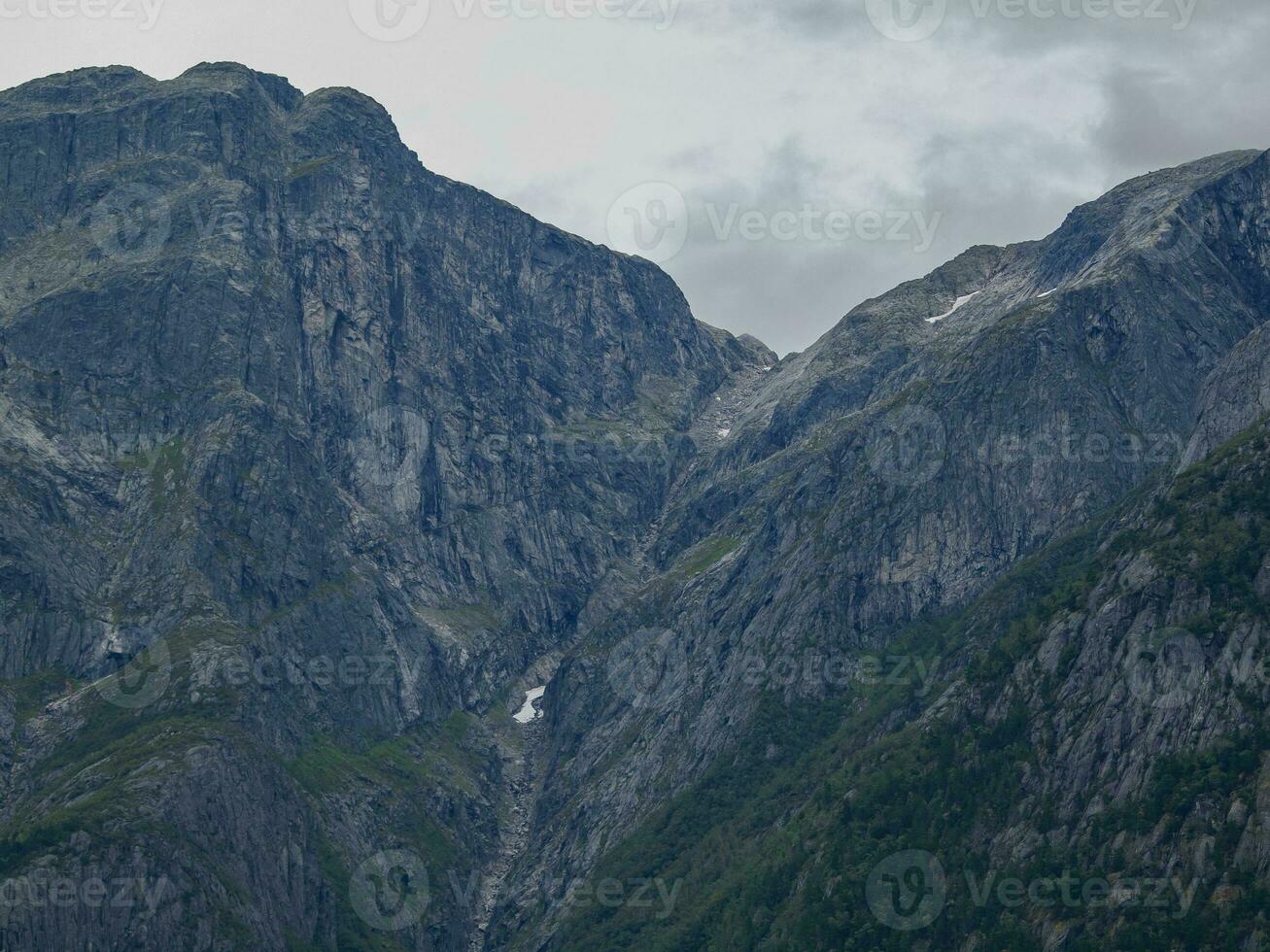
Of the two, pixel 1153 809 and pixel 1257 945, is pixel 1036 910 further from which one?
pixel 1257 945

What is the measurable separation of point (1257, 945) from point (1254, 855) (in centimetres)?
1167

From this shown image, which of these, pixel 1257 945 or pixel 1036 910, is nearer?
pixel 1257 945

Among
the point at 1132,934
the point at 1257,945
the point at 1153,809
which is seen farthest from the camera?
the point at 1153,809

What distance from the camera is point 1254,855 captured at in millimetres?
179250

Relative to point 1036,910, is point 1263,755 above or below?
above

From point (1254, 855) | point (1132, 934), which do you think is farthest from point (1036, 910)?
point (1254, 855)

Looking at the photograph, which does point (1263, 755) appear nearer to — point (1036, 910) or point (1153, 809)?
point (1153, 809)

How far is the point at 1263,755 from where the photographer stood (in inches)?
7510

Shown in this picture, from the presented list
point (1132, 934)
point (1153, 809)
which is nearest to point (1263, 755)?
point (1153, 809)

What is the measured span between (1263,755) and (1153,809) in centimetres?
1506

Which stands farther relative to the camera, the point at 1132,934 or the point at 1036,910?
the point at 1036,910

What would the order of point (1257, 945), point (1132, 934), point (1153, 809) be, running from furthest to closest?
point (1153, 809) → point (1132, 934) → point (1257, 945)

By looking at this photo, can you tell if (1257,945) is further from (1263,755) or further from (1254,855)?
(1263,755)

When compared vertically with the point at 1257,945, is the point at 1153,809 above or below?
above
